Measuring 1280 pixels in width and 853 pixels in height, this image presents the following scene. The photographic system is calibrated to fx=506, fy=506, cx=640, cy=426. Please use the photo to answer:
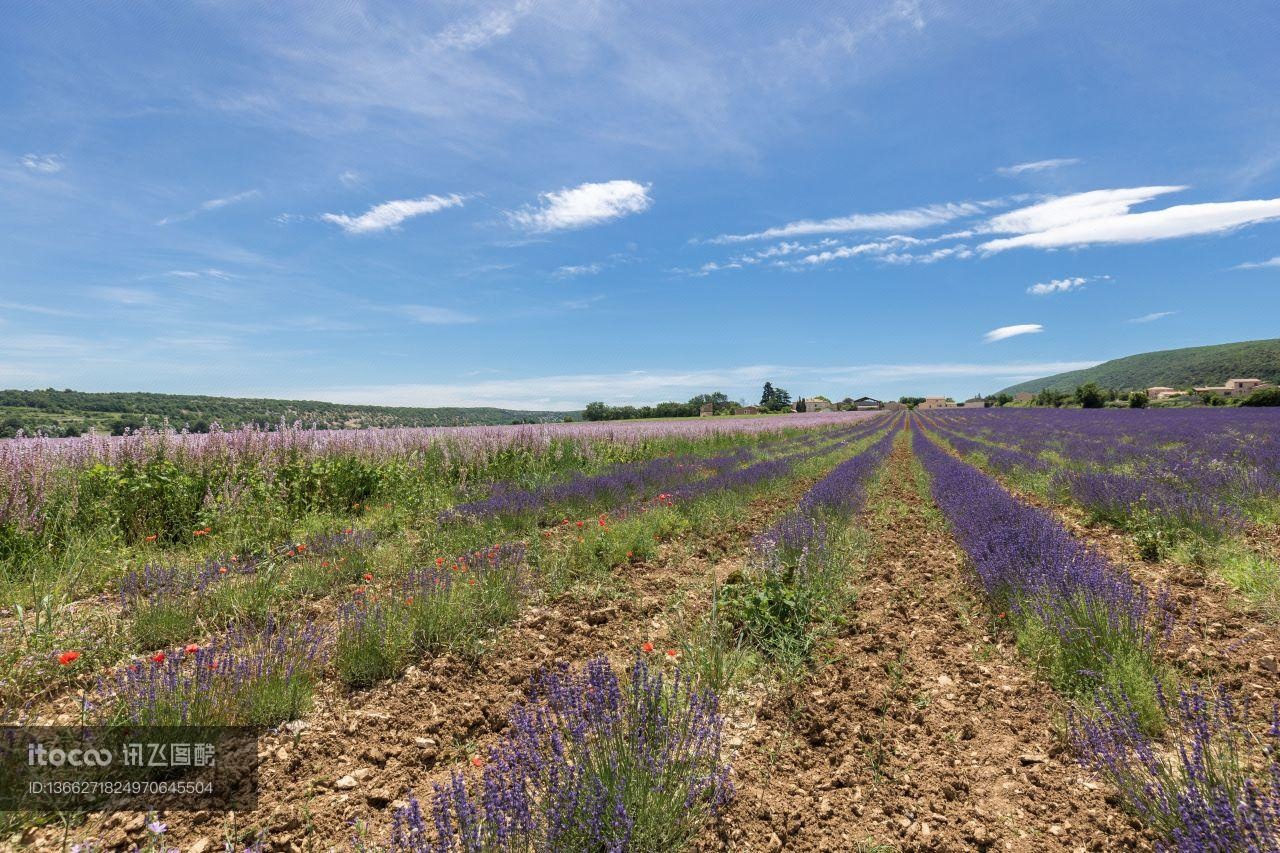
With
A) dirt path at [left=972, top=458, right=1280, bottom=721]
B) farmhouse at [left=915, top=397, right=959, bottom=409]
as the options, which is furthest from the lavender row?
farmhouse at [left=915, top=397, right=959, bottom=409]

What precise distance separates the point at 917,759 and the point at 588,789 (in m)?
1.83

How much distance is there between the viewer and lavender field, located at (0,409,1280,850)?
7.22 ft

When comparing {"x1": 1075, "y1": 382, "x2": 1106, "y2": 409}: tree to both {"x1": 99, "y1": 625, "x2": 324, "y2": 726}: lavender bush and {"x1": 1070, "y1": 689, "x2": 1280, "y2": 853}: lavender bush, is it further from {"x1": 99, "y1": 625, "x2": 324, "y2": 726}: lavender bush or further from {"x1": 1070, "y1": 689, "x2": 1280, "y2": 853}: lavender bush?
{"x1": 99, "y1": 625, "x2": 324, "y2": 726}: lavender bush

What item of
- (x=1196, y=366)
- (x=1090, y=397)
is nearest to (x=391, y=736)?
(x=1090, y=397)

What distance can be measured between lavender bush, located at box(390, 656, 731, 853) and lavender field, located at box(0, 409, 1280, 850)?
2cm

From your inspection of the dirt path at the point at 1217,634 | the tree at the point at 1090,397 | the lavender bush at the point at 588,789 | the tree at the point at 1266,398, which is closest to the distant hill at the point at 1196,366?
the tree at the point at 1090,397

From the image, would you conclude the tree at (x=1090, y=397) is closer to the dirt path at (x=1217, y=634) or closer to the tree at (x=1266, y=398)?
the tree at (x=1266, y=398)

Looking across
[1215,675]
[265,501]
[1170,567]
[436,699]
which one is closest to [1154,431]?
[1170,567]

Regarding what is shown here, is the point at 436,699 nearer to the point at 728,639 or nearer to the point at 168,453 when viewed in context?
the point at 728,639

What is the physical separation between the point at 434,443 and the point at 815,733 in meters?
11.4

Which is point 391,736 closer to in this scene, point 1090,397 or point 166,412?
point 166,412

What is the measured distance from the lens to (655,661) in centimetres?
363

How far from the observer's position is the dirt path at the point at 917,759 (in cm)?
225

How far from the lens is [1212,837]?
1783mm
